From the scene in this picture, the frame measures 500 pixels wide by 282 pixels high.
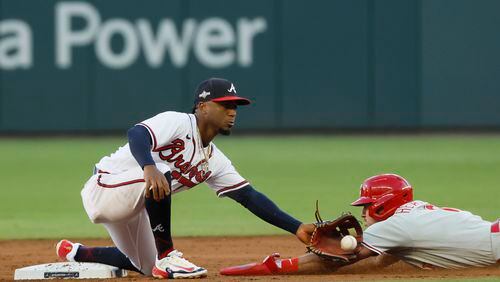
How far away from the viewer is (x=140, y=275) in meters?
6.86

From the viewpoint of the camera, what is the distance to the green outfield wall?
19203mm

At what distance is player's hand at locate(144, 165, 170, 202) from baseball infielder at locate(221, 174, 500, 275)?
982mm

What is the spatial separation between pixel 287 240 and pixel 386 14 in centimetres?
1081

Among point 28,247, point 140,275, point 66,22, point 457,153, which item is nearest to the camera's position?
point 140,275

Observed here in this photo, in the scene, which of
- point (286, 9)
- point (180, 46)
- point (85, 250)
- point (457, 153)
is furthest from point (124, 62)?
point (85, 250)

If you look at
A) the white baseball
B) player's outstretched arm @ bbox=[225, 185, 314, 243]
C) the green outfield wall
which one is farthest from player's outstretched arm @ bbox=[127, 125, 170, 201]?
the green outfield wall

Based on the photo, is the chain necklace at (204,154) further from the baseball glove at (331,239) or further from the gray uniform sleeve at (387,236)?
the gray uniform sleeve at (387,236)

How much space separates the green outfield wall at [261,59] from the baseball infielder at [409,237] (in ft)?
41.8

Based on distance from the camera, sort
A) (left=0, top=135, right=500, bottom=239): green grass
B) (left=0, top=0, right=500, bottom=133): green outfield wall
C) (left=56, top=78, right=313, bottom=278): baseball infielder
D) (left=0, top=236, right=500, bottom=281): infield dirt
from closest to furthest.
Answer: (left=56, top=78, right=313, bottom=278): baseball infielder → (left=0, top=236, right=500, bottom=281): infield dirt → (left=0, top=135, right=500, bottom=239): green grass → (left=0, top=0, right=500, bottom=133): green outfield wall

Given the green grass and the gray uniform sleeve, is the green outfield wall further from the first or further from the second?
the gray uniform sleeve

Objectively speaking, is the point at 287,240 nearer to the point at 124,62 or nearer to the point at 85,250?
the point at 85,250

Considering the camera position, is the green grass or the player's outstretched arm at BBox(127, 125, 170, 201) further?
the green grass

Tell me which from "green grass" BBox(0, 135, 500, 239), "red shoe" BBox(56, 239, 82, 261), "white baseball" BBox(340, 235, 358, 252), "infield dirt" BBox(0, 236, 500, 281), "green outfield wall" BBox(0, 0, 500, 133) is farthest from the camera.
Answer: "green outfield wall" BBox(0, 0, 500, 133)

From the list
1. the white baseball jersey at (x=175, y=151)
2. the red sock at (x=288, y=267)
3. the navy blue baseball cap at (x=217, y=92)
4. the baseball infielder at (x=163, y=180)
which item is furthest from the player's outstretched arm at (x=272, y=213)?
the navy blue baseball cap at (x=217, y=92)
